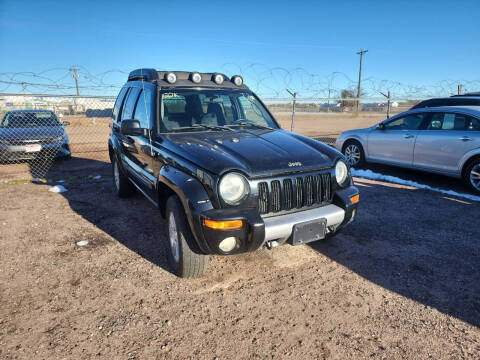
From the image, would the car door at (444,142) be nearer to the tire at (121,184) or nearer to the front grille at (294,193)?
the front grille at (294,193)

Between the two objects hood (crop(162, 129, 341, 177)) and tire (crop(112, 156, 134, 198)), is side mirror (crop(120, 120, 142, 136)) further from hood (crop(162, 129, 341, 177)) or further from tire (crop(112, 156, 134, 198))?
tire (crop(112, 156, 134, 198))

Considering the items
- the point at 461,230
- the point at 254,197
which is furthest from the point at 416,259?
the point at 254,197

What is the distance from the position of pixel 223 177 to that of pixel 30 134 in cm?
767

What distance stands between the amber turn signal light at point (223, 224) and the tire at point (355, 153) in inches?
244

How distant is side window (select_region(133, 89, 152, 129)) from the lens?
3858 millimetres

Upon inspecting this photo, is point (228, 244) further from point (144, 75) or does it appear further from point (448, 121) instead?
point (448, 121)

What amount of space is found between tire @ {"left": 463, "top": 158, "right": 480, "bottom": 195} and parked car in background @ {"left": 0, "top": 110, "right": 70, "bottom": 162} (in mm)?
9030

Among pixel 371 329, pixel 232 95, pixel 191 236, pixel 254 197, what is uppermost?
pixel 232 95

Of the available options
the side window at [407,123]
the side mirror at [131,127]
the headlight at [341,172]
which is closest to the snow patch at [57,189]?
the side mirror at [131,127]

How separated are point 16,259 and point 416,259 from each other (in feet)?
14.1

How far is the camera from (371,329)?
2.53 metres

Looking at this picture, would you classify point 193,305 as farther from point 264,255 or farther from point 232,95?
point 232,95

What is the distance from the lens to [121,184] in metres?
5.50

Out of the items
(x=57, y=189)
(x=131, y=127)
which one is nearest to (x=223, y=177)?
(x=131, y=127)
